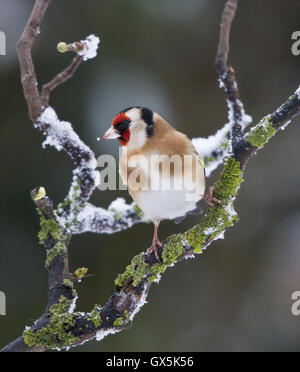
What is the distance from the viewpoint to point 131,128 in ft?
4.09

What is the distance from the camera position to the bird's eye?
1.23 meters

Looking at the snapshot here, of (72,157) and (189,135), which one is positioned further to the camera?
(189,135)

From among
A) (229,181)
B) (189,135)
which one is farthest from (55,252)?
(189,135)

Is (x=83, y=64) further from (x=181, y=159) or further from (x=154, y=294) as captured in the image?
(x=181, y=159)

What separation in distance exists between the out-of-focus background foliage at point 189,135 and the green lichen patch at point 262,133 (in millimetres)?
1312

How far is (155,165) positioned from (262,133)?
0.78ft

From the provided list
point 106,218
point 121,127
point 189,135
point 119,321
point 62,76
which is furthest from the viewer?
point 189,135

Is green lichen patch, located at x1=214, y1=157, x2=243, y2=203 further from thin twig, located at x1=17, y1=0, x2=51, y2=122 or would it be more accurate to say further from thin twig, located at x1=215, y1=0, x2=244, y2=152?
thin twig, located at x1=17, y1=0, x2=51, y2=122

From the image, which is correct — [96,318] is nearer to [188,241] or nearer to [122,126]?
[188,241]

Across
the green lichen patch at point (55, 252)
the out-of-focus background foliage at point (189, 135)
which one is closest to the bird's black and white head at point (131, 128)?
the green lichen patch at point (55, 252)

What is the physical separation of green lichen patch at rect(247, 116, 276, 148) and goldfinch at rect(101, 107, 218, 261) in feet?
0.51

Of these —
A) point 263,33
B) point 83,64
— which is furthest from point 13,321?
point 263,33

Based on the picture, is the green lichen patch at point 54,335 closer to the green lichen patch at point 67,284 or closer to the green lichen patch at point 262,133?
the green lichen patch at point 67,284

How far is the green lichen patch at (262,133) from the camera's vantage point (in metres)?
1.14
